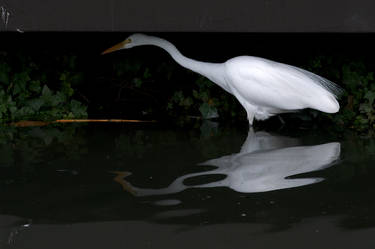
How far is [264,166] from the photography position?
474cm

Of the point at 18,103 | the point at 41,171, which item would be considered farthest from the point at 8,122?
the point at 41,171

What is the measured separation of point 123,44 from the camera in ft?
22.7

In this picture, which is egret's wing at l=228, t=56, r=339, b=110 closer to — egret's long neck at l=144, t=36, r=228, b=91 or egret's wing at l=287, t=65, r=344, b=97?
egret's wing at l=287, t=65, r=344, b=97

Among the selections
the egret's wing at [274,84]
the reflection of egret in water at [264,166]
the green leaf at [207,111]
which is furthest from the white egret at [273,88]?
the green leaf at [207,111]

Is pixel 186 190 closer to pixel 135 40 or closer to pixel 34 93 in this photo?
pixel 135 40

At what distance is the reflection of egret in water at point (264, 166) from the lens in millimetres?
4195

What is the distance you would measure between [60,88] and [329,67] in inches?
123

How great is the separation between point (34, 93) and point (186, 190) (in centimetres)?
357

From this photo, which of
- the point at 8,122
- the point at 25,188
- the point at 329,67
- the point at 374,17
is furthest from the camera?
the point at 329,67

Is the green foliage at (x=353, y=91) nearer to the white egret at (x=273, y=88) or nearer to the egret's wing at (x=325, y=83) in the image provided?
the egret's wing at (x=325, y=83)

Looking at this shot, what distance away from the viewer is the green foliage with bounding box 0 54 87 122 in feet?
22.3

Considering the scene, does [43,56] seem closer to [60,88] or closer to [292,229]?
[60,88]

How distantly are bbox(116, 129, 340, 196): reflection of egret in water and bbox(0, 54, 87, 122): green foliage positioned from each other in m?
2.30

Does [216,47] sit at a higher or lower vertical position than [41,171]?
higher
